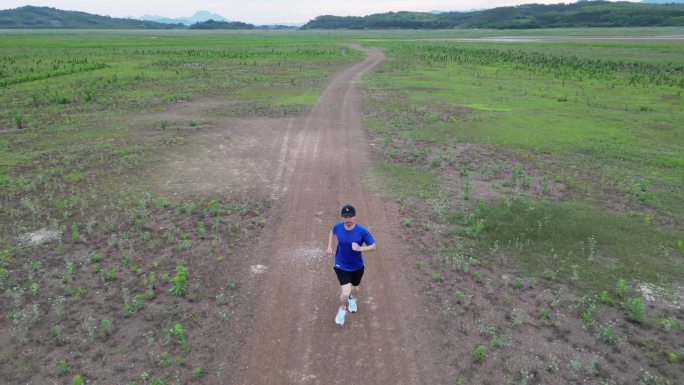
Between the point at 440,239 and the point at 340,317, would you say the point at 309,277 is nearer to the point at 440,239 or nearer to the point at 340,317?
the point at 340,317

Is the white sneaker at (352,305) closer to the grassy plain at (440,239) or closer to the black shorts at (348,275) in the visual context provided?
the black shorts at (348,275)

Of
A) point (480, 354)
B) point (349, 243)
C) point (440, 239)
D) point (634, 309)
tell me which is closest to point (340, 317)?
point (349, 243)

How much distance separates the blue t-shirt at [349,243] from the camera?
762cm

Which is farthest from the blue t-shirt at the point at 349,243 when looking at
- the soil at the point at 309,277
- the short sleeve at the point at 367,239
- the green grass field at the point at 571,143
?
the green grass field at the point at 571,143

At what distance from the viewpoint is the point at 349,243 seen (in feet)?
25.0

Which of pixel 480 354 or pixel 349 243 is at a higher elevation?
pixel 349 243

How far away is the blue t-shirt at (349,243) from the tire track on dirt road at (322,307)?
3.95ft

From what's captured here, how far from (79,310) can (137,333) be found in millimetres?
1635

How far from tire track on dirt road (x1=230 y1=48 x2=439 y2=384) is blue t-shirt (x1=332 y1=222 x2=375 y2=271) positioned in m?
1.20

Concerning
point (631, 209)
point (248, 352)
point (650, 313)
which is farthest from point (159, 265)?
point (631, 209)

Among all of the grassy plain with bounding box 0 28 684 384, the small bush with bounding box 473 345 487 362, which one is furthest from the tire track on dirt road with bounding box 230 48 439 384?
the small bush with bounding box 473 345 487 362

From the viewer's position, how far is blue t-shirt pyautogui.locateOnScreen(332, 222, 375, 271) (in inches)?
300

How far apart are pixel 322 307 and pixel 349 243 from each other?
1.81 metres

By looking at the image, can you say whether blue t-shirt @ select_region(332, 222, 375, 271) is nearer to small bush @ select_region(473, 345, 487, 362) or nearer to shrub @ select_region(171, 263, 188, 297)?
small bush @ select_region(473, 345, 487, 362)
